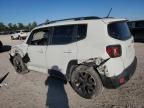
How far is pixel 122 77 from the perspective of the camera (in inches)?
178

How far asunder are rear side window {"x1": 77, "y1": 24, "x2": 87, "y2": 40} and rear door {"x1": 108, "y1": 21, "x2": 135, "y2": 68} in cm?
62

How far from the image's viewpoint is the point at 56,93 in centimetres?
545

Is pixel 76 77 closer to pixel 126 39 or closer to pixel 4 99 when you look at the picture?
pixel 126 39

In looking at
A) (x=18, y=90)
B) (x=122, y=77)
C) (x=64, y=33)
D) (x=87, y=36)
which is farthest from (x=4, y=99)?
(x=122, y=77)

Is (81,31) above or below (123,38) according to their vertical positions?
Result: above

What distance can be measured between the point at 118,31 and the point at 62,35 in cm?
153

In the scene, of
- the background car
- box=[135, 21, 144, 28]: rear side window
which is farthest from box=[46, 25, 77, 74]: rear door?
box=[135, 21, 144, 28]: rear side window

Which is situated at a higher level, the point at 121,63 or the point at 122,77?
the point at 121,63

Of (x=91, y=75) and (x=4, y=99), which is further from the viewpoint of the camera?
(x=4, y=99)

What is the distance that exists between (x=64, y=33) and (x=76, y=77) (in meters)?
1.25

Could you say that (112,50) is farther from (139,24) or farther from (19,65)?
(139,24)

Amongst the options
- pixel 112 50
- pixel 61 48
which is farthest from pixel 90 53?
pixel 61 48

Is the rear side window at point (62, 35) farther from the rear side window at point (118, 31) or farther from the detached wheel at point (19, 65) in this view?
the detached wheel at point (19, 65)

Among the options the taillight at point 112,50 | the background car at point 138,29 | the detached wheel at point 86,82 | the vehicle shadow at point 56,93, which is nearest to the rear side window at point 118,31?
the taillight at point 112,50
